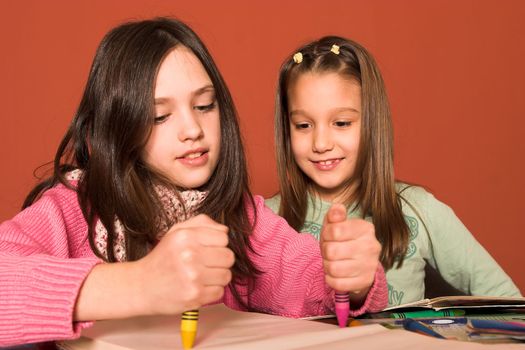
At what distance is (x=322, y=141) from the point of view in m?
1.53

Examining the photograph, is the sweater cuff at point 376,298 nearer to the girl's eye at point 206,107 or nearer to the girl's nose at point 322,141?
the girl's eye at point 206,107

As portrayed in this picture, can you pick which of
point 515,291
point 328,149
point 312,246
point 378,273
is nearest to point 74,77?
point 328,149

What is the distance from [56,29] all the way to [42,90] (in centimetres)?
15

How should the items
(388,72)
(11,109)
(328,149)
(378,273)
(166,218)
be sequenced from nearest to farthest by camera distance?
(378,273), (166,218), (328,149), (11,109), (388,72)

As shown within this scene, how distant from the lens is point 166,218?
114 cm

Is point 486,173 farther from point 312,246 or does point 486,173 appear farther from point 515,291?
point 312,246

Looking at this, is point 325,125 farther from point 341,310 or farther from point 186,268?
point 186,268

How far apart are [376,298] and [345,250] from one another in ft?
0.45

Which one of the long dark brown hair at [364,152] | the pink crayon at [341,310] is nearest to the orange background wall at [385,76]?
the long dark brown hair at [364,152]

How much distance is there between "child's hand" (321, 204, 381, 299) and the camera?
897 millimetres

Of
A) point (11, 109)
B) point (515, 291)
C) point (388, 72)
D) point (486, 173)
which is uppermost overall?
point (388, 72)

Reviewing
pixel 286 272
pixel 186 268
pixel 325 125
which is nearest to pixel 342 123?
pixel 325 125

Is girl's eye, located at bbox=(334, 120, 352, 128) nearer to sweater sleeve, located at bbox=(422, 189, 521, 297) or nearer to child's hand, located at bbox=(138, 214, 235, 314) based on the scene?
sweater sleeve, located at bbox=(422, 189, 521, 297)

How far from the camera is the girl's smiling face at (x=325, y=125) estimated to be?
5.10 feet
